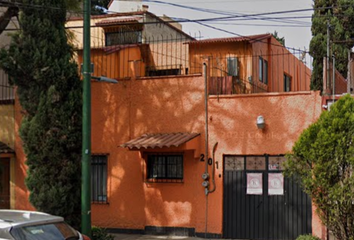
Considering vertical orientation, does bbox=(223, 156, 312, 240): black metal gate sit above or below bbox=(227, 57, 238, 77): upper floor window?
below

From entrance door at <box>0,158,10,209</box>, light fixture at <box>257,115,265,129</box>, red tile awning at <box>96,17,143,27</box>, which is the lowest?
entrance door at <box>0,158,10,209</box>

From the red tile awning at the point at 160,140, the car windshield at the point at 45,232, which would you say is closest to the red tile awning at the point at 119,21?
the red tile awning at the point at 160,140

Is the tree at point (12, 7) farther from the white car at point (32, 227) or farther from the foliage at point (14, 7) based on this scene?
the white car at point (32, 227)

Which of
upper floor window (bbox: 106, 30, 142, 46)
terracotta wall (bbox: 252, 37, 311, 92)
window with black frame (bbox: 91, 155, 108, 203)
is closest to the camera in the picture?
window with black frame (bbox: 91, 155, 108, 203)

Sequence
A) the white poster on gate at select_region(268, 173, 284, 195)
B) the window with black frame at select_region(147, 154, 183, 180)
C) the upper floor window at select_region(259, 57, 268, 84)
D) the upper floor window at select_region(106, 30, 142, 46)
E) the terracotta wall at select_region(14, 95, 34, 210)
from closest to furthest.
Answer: the white poster on gate at select_region(268, 173, 284, 195) < the window with black frame at select_region(147, 154, 183, 180) < the terracotta wall at select_region(14, 95, 34, 210) < the upper floor window at select_region(259, 57, 268, 84) < the upper floor window at select_region(106, 30, 142, 46)

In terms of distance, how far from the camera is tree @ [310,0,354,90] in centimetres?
2545

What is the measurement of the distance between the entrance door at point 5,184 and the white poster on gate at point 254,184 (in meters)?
7.91

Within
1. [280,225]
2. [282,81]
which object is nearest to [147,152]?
[280,225]

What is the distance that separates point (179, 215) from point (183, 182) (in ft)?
3.08

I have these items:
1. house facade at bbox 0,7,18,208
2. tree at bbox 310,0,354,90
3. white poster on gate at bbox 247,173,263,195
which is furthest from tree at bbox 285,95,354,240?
tree at bbox 310,0,354,90

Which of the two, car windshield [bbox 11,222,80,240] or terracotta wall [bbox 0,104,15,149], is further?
terracotta wall [bbox 0,104,15,149]

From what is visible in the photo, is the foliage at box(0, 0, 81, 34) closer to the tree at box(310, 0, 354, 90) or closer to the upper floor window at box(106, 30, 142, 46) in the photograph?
the upper floor window at box(106, 30, 142, 46)

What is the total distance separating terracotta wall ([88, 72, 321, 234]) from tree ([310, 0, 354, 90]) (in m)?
10.1

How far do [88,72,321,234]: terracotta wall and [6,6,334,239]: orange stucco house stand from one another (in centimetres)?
3
